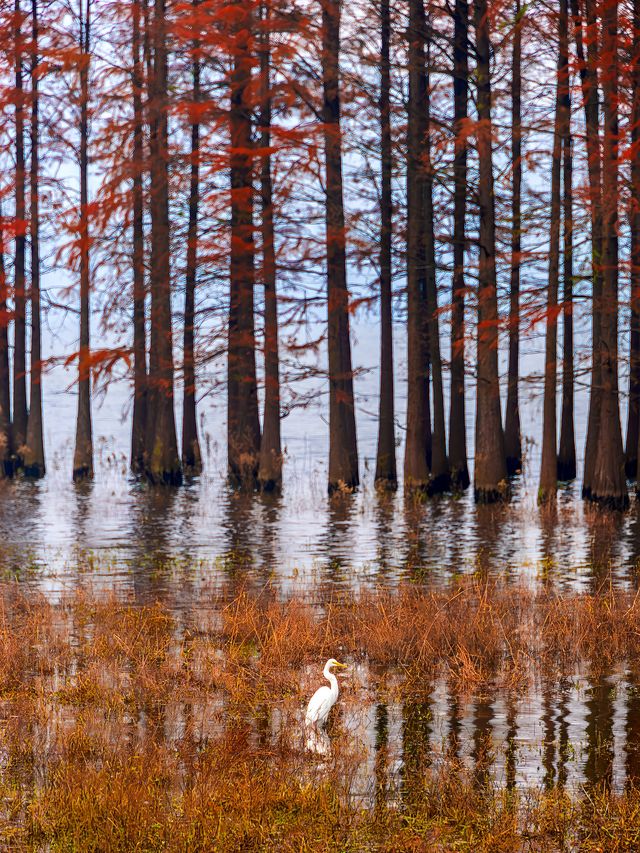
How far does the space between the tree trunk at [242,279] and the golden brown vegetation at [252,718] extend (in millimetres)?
14069

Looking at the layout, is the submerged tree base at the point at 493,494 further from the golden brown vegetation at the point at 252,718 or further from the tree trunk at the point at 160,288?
the golden brown vegetation at the point at 252,718

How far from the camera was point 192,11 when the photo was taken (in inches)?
1041

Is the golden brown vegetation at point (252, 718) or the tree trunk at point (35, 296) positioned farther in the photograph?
the tree trunk at point (35, 296)

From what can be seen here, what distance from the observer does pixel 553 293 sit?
23.0 m

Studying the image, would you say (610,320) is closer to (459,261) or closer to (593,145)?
(593,145)

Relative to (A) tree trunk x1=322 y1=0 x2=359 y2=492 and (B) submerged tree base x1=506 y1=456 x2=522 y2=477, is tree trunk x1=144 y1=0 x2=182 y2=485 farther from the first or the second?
(B) submerged tree base x1=506 y1=456 x2=522 y2=477

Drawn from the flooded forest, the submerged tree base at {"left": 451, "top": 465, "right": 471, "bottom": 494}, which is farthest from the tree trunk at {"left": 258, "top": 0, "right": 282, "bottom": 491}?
the submerged tree base at {"left": 451, "top": 465, "right": 471, "bottom": 494}

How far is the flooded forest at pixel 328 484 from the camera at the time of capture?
7.30m

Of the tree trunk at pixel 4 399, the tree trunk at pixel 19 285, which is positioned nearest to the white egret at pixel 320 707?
the tree trunk at pixel 19 285

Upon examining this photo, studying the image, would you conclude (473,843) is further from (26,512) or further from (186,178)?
(186,178)

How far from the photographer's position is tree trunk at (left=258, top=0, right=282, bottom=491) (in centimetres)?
2659

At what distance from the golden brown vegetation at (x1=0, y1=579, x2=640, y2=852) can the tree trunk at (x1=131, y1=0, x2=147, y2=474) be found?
56.8 ft

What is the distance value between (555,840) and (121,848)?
224cm

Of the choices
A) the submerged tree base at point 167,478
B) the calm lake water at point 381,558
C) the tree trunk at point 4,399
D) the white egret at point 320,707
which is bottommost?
the calm lake water at point 381,558
